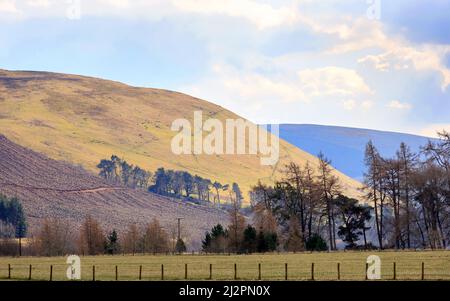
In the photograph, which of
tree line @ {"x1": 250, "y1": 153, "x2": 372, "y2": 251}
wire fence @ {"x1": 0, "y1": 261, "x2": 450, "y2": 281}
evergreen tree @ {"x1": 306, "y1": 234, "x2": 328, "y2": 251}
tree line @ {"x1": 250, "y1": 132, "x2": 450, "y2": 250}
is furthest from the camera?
tree line @ {"x1": 250, "y1": 153, "x2": 372, "y2": 251}

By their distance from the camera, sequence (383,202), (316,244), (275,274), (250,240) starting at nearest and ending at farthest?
(275,274) → (316,244) → (250,240) → (383,202)

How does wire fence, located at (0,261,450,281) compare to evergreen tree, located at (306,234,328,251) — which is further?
evergreen tree, located at (306,234,328,251)

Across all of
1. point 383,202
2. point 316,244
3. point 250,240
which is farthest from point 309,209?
point 250,240

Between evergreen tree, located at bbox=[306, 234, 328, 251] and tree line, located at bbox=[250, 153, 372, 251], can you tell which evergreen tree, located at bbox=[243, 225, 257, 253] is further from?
evergreen tree, located at bbox=[306, 234, 328, 251]

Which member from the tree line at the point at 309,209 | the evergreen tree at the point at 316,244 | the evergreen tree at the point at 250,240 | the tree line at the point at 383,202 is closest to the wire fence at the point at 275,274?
the evergreen tree at the point at 316,244

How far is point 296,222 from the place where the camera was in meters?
124

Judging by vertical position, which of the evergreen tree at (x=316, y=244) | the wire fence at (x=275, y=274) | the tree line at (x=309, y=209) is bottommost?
the wire fence at (x=275, y=274)

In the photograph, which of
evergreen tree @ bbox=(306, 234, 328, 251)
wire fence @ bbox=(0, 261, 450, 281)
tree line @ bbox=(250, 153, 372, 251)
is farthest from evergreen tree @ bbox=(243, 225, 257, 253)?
wire fence @ bbox=(0, 261, 450, 281)

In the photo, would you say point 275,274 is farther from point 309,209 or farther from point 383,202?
point 309,209

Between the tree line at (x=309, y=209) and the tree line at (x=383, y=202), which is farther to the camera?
the tree line at (x=309, y=209)

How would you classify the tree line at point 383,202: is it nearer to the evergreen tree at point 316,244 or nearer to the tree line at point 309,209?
the tree line at point 309,209

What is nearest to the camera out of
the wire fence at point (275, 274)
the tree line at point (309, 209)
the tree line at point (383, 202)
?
the wire fence at point (275, 274)
